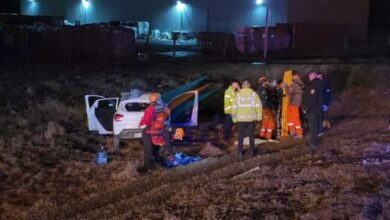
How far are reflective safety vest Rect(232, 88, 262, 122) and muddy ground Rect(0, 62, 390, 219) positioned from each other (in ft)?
2.73

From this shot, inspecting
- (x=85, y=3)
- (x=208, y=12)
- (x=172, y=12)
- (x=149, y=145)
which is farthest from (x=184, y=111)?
(x=85, y=3)

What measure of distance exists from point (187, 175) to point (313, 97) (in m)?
3.33

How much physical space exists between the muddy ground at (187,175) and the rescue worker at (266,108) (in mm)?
900

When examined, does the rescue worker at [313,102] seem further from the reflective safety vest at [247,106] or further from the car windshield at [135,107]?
the car windshield at [135,107]

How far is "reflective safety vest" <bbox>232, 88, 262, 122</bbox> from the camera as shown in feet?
38.1

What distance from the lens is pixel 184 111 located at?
15734mm

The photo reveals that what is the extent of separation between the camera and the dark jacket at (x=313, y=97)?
12.2 meters

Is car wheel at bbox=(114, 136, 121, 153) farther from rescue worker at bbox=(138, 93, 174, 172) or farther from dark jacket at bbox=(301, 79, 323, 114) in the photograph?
dark jacket at bbox=(301, 79, 323, 114)

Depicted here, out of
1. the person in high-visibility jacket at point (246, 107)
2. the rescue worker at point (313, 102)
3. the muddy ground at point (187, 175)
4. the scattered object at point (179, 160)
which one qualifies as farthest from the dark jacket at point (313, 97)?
the scattered object at point (179, 160)

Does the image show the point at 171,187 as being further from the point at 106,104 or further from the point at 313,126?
the point at 106,104

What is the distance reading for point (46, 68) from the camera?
24422 mm

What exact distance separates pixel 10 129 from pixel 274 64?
12913 mm

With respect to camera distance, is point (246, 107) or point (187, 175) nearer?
point (187, 175)

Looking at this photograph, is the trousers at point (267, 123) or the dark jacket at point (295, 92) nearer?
the dark jacket at point (295, 92)
